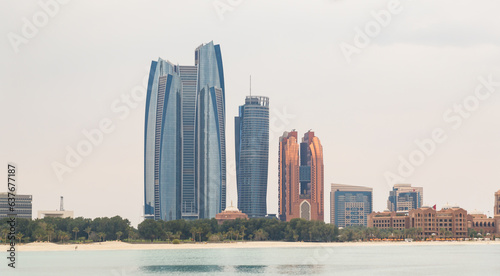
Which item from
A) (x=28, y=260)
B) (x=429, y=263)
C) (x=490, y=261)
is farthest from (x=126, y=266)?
(x=490, y=261)

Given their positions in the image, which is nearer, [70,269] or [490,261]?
[70,269]

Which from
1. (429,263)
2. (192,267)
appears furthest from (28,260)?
(429,263)

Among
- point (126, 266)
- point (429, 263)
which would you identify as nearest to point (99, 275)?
point (126, 266)

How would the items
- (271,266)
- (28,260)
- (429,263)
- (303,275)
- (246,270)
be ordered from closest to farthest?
(303,275)
(246,270)
(271,266)
(429,263)
(28,260)

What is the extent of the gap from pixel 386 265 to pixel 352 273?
72.2ft

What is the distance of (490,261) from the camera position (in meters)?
183

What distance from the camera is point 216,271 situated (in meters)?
152

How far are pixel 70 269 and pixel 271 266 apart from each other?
41010 mm

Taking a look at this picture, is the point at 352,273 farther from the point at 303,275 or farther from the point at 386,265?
the point at 386,265

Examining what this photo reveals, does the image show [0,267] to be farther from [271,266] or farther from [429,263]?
[429,263]

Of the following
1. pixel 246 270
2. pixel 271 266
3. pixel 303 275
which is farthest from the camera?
pixel 271 266

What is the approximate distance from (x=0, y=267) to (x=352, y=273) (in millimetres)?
71973

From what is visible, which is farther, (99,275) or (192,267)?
(192,267)

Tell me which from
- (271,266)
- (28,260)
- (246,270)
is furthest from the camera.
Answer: (28,260)
